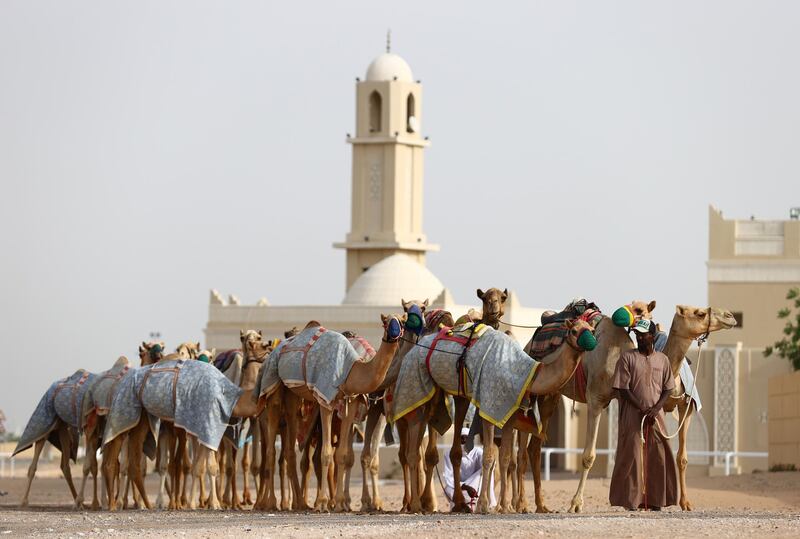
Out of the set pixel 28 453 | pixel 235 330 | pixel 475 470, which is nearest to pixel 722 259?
pixel 235 330

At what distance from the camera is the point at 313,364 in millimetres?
20000

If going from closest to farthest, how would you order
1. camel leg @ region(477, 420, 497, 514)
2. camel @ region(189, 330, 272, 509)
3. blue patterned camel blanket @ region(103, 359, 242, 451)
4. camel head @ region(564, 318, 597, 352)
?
1. camel head @ region(564, 318, 597, 352)
2. camel leg @ region(477, 420, 497, 514)
3. blue patterned camel blanket @ region(103, 359, 242, 451)
4. camel @ region(189, 330, 272, 509)

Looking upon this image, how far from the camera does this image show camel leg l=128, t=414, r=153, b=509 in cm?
2189

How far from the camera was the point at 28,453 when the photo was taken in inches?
2443

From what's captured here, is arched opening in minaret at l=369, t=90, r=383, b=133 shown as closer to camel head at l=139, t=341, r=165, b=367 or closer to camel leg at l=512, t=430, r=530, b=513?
camel head at l=139, t=341, r=165, b=367

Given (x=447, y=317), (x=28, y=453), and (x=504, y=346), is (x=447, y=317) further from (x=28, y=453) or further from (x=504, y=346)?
(x=28, y=453)

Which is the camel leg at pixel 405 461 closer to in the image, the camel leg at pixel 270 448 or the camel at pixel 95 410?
the camel leg at pixel 270 448

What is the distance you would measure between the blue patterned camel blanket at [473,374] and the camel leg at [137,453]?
14.1 ft

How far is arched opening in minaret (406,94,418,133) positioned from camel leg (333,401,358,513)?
135ft

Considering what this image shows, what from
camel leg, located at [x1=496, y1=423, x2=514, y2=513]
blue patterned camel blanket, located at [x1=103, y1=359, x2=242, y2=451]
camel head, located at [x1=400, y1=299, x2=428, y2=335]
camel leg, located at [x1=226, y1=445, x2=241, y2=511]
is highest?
camel head, located at [x1=400, y1=299, x2=428, y2=335]

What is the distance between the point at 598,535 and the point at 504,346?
3.89 meters

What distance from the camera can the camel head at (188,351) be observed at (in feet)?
79.4

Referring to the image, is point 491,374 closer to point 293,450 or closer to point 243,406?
point 293,450

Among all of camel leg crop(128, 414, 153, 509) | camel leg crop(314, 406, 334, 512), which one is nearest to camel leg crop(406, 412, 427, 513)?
camel leg crop(314, 406, 334, 512)
